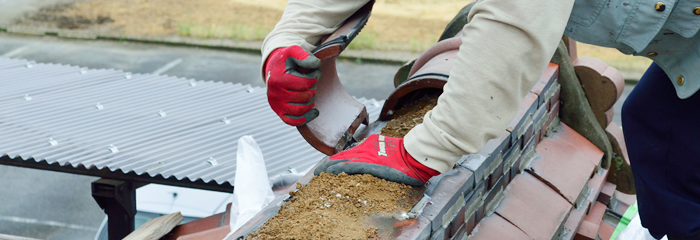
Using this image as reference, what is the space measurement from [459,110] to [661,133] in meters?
0.80

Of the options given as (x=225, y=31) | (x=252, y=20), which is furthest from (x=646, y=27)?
(x=252, y=20)

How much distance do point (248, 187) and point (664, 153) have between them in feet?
4.54

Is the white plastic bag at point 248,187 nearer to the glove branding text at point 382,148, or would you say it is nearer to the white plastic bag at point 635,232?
the glove branding text at point 382,148

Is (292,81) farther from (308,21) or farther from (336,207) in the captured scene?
(336,207)

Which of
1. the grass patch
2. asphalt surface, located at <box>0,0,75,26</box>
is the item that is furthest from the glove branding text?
asphalt surface, located at <box>0,0,75,26</box>

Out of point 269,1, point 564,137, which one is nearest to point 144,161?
point 564,137

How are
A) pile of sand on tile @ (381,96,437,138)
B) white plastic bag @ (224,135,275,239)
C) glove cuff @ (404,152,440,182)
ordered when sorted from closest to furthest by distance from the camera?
glove cuff @ (404,152,440,182) → pile of sand on tile @ (381,96,437,138) → white plastic bag @ (224,135,275,239)

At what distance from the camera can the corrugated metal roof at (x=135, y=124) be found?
8.25ft

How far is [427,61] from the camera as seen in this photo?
2184 millimetres

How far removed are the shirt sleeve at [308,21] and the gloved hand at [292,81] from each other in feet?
0.36

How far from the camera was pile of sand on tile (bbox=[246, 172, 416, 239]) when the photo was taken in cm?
135

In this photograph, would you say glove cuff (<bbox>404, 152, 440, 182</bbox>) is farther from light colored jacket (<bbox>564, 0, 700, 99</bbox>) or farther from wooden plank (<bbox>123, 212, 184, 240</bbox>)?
wooden plank (<bbox>123, 212, 184, 240</bbox>)

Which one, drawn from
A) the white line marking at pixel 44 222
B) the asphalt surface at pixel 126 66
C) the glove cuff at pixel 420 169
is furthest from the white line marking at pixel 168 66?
the glove cuff at pixel 420 169

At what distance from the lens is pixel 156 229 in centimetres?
231
